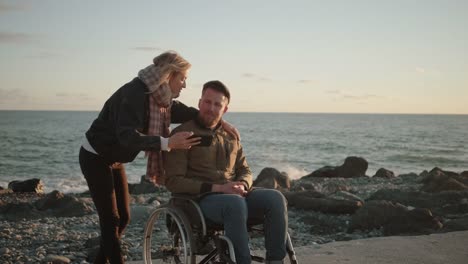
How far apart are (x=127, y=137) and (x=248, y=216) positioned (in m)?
0.90

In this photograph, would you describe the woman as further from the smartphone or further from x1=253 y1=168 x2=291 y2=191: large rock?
x1=253 y1=168 x2=291 y2=191: large rock

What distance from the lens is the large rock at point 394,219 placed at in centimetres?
651

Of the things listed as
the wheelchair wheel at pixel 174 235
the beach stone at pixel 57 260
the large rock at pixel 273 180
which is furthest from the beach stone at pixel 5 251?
the large rock at pixel 273 180

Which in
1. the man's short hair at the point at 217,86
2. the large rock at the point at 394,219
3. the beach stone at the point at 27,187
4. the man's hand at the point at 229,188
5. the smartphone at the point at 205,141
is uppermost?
the man's short hair at the point at 217,86

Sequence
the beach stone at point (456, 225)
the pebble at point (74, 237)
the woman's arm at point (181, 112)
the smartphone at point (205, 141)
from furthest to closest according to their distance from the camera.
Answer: the beach stone at point (456, 225) → the pebble at point (74, 237) → the woman's arm at point (181, 112) → the smartphone at point (205, 141)

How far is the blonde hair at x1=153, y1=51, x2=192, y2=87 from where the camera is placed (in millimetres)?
3414

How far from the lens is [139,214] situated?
8.09m

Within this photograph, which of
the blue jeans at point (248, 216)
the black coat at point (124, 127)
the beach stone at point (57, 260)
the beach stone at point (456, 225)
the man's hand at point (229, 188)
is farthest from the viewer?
the beach stone at point (456, 225)

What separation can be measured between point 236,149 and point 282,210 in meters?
0.62

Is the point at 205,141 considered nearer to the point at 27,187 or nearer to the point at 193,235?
the point at 193,235

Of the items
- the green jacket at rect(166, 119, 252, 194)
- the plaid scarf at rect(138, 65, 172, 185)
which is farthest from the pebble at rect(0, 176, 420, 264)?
the green jacket at rect(166, 119, 252, 194)

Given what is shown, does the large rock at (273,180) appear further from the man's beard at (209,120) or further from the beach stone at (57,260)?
the man's beard at (209,120)

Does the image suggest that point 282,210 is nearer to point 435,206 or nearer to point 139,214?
point 139,214

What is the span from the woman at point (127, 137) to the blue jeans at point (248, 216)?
42 cm
